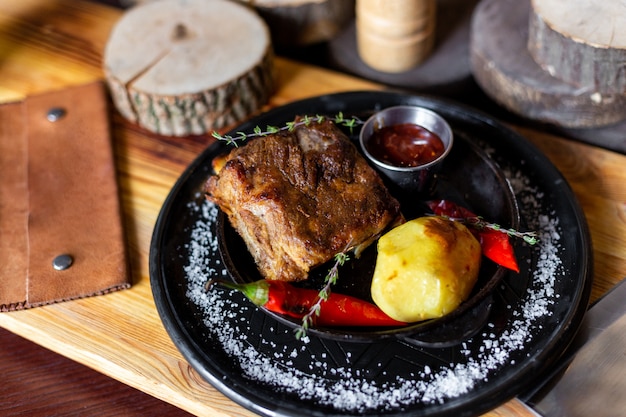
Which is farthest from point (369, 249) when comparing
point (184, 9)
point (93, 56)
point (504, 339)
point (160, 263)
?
point (93, 56)

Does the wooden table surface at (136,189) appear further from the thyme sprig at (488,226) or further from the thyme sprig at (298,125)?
the thyme sprig at (298,125)

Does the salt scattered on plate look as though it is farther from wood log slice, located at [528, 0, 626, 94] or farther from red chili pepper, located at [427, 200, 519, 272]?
wood log slice, located at [528, 0, 626, 94]

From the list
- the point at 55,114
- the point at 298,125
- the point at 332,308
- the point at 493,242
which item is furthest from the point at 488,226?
the point at 55,114

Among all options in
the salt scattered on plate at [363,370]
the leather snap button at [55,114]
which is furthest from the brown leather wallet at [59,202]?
the salt scattered on plate at [363,370]

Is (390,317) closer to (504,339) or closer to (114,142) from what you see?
(504,339)

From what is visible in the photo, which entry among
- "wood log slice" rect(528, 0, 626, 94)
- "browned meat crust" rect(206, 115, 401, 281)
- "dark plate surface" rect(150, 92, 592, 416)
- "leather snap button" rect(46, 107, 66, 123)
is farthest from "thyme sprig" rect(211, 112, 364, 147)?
"leather snap button" rect(46, 107, 66, 123)

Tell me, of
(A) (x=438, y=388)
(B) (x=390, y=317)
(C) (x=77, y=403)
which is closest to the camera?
(A) (x=438, y=388)
